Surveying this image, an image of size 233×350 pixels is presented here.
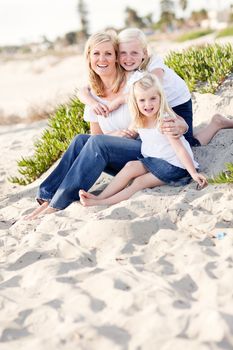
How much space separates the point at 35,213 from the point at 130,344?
255 cm

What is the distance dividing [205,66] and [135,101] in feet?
7.14

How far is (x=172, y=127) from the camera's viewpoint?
524cm

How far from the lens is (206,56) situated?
7.18 metres

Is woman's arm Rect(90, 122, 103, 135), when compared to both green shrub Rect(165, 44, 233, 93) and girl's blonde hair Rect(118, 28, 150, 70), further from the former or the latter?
green shrub Rect(165, 44, 233, 93)

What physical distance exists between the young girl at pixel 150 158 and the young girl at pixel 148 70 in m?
0.15

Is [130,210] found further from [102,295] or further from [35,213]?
[102,295]

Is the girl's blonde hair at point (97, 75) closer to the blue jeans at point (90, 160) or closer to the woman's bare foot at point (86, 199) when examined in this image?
the blue jeans at point (90, 160)

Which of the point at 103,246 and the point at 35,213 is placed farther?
the point at 35,213

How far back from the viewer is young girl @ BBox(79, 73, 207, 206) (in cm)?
520

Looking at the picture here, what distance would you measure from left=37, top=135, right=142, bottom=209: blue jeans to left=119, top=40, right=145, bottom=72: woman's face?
25.6 inches

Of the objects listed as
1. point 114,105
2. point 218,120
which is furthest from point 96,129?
point 218,120

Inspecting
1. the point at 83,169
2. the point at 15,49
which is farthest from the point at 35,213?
the point at 15,49

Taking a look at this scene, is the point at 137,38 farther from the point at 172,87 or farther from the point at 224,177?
the point at 224,177

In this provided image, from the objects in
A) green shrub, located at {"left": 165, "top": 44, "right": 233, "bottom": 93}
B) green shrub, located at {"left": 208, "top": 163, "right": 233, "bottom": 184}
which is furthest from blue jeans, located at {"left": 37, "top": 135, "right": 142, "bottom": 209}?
green shrub, located at {"left": 165, "top": 44, "right": 233, "bottom": 93}
